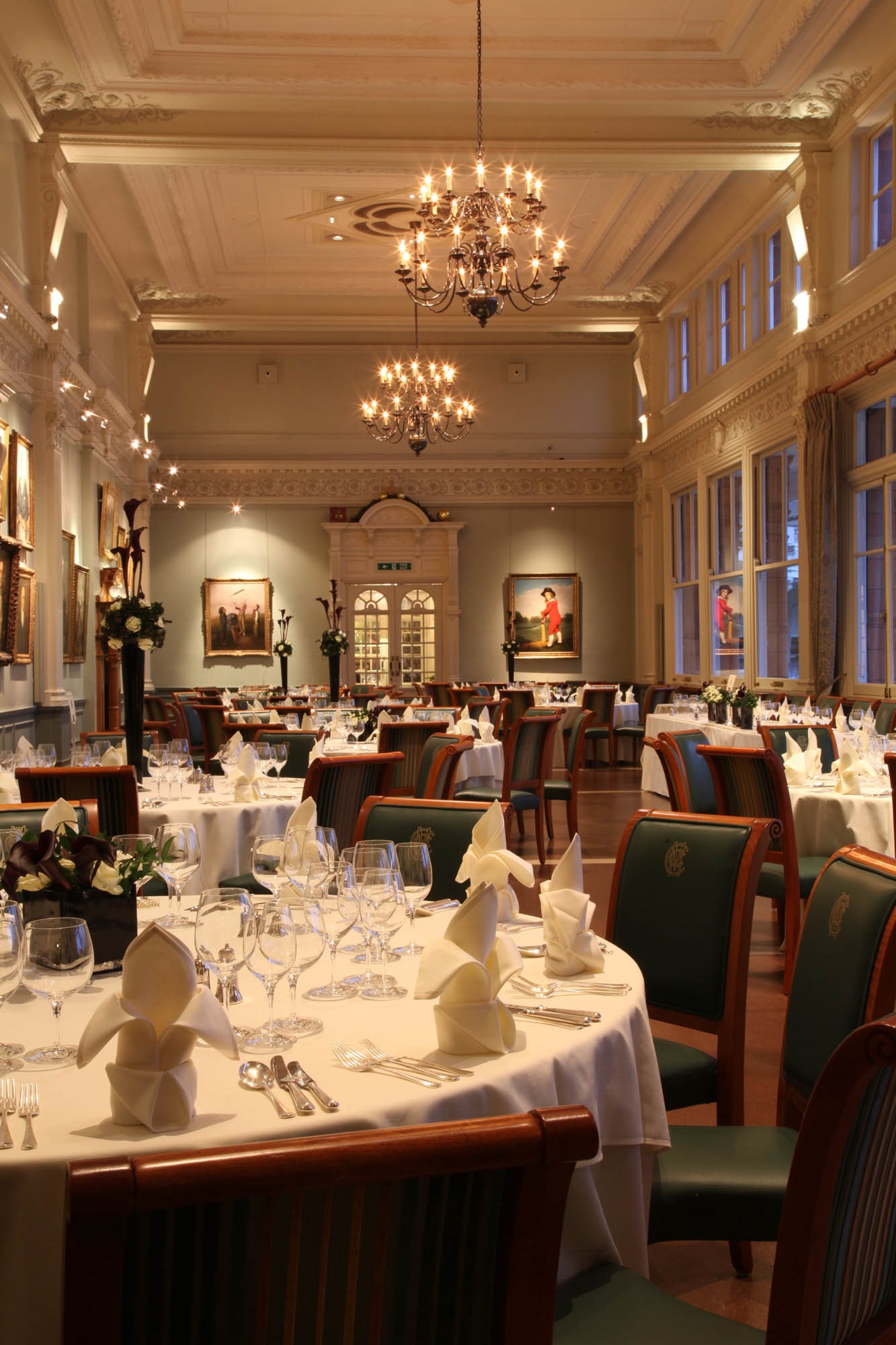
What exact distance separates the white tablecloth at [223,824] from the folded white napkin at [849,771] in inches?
92.5

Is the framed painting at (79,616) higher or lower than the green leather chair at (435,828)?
higher

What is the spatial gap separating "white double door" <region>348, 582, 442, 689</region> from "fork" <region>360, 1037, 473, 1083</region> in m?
16.2

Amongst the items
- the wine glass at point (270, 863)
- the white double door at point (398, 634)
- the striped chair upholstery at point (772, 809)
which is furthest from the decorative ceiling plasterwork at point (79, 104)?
the wine glass at point (270, 863)

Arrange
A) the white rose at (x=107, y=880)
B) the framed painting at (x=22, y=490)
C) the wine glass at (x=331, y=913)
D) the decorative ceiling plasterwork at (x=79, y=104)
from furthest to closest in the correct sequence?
the decorative ceiling plasterwork at (x=79, y=104) → the framed painting at (x=22, y=490) → the white rose at (x=107, y=880) → the wine glass at (x=331, y=913)

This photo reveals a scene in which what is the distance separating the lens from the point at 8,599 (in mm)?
8828

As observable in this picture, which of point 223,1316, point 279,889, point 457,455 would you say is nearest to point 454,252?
point 279,889

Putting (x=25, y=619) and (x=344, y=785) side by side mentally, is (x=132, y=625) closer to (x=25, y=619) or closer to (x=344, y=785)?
(x=344, y=785)

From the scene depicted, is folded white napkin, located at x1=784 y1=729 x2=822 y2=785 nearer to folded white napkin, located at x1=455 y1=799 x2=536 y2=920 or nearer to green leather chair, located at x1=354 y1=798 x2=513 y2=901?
green leather chair, located at x1=354 y1=798 x2=513 y2=901

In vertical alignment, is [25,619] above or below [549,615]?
below

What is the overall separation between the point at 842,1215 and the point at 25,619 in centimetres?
895

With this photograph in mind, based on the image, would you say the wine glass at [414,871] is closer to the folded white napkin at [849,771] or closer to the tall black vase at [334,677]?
the folded white napkin at [849,771]

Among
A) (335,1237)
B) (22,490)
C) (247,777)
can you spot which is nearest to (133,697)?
(247,777)

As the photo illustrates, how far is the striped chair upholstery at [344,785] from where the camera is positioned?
457 centimetres

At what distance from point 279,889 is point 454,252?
671cm
